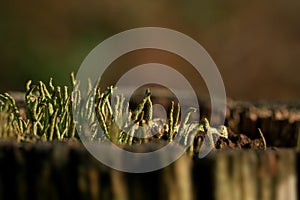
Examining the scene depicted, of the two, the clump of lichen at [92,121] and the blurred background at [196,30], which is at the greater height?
the blurred background at [196,30]

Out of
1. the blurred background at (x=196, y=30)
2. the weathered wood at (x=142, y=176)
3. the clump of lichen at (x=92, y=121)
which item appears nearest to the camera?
the weathered wood at (x=142, y=176)

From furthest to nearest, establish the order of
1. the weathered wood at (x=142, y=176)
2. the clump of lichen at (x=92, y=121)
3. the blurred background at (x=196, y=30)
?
1. the blurred background at (x=196, y=30)
2. the clump of lichen at (x=92, y=121)
3. the weathered wood at (x=142, y=176)

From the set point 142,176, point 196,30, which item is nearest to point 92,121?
point 142,176

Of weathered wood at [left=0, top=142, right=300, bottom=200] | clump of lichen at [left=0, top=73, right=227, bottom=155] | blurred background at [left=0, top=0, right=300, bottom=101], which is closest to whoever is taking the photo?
weathered wood at [left=0, top=142, right=300, bottom=200]

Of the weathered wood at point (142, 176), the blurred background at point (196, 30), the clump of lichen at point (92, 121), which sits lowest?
the weathered wood at point (142, 176)

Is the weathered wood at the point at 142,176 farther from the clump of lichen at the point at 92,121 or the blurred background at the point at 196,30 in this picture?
the blurred background at the point at 196,30

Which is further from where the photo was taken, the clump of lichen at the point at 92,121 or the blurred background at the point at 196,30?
the blurred background at the point at 196,30

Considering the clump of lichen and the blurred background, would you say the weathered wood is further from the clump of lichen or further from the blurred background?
the blurred background

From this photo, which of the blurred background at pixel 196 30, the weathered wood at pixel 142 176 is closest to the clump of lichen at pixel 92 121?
the weathered wood at pixel 142 176

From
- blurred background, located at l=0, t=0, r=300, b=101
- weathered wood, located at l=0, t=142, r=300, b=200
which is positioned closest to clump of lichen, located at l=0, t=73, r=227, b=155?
weathered wood, located at l=0, t=142, r=300, b=200
